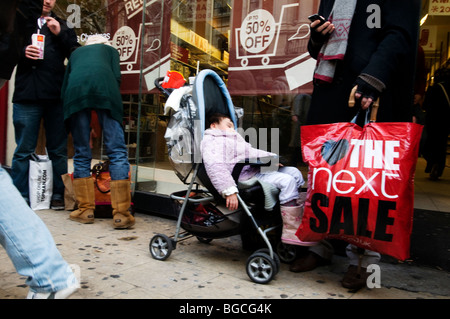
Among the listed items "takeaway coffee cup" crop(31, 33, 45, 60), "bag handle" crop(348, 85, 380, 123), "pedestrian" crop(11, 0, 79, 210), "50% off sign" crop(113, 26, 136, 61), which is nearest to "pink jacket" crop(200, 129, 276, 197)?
"bag handle" crop(348, 85, 380, 123)

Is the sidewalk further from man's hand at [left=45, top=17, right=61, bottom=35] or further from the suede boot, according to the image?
man's hand at [left=45, top=17, right=61, bottom=35]

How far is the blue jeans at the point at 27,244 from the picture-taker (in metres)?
1.63

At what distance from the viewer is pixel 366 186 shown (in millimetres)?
2080

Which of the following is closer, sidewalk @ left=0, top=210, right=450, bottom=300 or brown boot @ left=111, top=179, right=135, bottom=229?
sidewalk @ left=0, top=210, right=450, bottom=300

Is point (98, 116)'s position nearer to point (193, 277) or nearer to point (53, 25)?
point (53, 25)

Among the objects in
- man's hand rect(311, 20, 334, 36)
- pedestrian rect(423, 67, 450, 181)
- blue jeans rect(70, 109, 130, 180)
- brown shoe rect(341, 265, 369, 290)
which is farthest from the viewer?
pedestrian rect(423, 67, 450, 181)

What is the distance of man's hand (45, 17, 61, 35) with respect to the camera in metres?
3.77

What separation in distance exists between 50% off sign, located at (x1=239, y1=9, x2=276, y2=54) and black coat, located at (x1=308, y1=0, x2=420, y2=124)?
977 millimetres

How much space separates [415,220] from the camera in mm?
3057

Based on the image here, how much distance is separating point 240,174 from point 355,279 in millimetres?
990

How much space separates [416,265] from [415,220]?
0.42 meters

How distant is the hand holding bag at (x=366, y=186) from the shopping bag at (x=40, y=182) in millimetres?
3000

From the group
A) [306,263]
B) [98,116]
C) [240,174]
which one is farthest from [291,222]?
[98,116]
